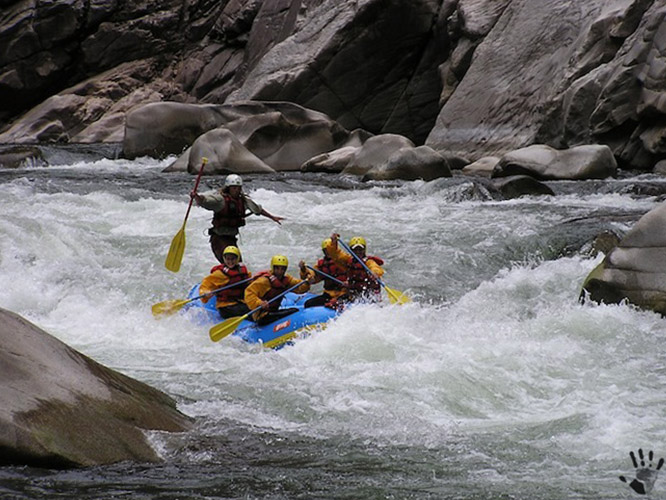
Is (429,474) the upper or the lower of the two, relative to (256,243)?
lower

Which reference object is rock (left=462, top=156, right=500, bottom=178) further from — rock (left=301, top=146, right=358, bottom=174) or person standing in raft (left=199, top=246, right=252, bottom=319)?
person standing in raft (left=199, top=246, right=252, bottom=319)

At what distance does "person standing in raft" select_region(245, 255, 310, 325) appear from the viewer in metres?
7.16

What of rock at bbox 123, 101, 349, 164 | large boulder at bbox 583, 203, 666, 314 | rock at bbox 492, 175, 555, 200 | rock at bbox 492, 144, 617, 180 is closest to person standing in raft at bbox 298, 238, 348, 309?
large boulder at bbox 583, 203, 666, 314

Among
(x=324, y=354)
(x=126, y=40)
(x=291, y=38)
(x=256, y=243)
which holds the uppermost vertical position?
(x=126, y=40)

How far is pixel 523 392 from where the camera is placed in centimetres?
566

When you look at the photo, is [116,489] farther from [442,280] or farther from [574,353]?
[442,280]

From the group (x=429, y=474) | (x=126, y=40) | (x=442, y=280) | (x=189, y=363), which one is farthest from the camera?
(x=126, y=40)

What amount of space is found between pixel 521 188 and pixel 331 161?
4908 millimetres

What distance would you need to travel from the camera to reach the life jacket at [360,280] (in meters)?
7.59

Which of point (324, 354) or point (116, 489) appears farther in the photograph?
point (324, 354)

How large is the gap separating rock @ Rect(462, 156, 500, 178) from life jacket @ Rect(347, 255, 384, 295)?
25.6ft

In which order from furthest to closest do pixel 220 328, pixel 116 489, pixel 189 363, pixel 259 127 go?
1. pixel 259 127
2. pixel 220 328
3. pixel 189 363
4. pixel 116 489

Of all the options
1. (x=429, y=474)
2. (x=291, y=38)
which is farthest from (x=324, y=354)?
(x=291, y=38)

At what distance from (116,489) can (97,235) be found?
715 cm
